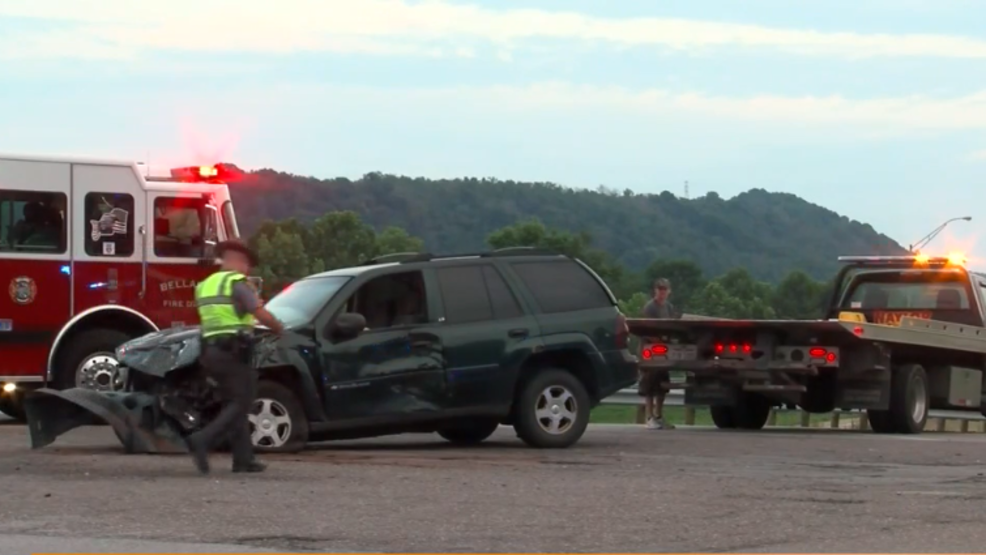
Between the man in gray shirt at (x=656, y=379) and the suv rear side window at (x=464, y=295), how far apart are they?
5096 millimetres

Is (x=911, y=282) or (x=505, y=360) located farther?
(x=911, y=282)

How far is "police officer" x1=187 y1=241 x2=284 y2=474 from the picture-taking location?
12641 millimetres

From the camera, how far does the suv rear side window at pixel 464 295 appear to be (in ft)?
52.3

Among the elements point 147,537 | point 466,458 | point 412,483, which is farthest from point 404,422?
point 147,537

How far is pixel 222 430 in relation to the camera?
41.3 feet

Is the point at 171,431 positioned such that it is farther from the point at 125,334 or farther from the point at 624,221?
the point at 624,221

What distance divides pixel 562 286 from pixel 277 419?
3300 millimetres

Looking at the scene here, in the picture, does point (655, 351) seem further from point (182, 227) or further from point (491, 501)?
point (491, 501)

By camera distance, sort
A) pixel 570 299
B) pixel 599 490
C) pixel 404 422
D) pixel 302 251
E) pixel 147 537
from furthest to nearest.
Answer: pixel 302 251
pixel 570 299
pixel 404 422
pixel 599 490
pixel 147 537

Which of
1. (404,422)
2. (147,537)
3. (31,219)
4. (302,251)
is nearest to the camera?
(147,537)

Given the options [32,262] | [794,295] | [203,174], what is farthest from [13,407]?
[794,295]

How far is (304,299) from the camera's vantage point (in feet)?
51.0

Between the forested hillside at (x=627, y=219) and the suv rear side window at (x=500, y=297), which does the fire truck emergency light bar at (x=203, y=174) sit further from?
the forested hillside at (x=627, y=219)

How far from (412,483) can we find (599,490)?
128 cm
